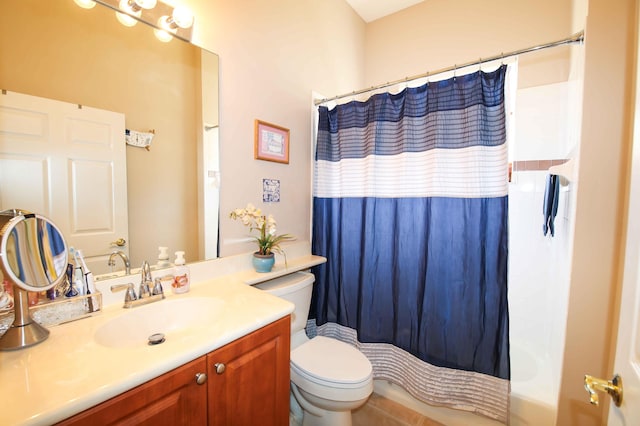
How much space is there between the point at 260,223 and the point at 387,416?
143 cm

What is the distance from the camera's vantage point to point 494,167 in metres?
1.35

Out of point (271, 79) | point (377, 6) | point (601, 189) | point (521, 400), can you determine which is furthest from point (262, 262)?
point (377, 6)

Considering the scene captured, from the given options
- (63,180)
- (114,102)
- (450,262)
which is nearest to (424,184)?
(450,262)

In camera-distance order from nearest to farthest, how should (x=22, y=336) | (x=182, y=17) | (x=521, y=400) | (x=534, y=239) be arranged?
(x=22, y=336)
(x=182, y=17)
(x=521, y=400)
(x=534, y=239)

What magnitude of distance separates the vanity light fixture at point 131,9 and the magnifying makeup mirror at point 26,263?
2.88 feet

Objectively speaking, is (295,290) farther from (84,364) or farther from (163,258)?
(84,364)

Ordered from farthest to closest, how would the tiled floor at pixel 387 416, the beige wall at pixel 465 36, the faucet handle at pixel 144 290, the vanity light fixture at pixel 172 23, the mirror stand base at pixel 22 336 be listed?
1. the beige wall at pixel 465 36
2. the tiled floor at pixel 387 416
3. the vanity light fixture at pixel 172 23
4. the faucet handle at pixel 144 290
5. the mirror stand base at pixel 22 336

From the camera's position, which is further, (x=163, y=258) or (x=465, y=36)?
(x=465, y=36)

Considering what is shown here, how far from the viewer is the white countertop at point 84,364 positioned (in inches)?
21.8

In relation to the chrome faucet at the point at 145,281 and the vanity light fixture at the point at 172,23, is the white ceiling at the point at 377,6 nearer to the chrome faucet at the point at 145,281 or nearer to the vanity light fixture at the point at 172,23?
the vanity light fixture at the point at 172,23

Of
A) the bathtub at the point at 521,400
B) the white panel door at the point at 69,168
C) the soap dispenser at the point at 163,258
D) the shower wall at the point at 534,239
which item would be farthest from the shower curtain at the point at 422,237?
the white panel door at the point at 69,168

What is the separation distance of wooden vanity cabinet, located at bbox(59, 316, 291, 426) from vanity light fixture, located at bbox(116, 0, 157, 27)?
1.37 metres

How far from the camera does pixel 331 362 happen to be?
4.48 feet

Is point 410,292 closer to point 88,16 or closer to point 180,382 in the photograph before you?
point 180,382
